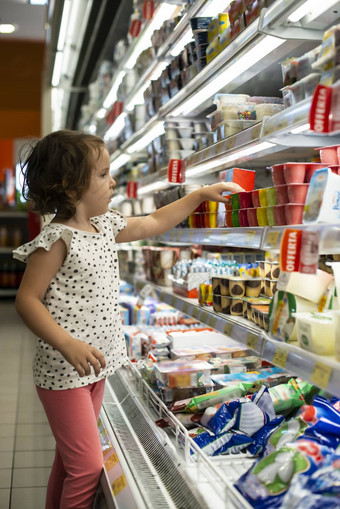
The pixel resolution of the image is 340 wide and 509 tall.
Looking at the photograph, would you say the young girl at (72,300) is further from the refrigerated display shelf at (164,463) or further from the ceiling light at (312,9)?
the ceiling light at (312,9)

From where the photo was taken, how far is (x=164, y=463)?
5.97ft

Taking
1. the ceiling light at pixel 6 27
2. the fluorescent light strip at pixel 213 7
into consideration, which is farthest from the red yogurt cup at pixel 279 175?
the ceiling light at pixel 6 27

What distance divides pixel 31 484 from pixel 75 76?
6.49m

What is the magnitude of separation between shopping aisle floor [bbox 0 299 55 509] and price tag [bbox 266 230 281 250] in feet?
5.34

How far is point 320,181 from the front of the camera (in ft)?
4.58

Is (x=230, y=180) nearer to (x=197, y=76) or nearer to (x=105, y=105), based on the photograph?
(x=197, y=76)

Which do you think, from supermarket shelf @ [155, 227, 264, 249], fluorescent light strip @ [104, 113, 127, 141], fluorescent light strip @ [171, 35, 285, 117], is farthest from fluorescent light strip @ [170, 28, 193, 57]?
fluorescent light strip @ [104, 113, 127, 141]

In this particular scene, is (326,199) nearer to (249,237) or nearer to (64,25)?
(249,237)

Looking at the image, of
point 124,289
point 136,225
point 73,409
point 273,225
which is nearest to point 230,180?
point 136,225

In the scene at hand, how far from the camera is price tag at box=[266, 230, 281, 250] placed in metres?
1.59

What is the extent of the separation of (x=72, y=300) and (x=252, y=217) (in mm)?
611

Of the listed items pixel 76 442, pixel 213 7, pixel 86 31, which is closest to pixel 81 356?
pixel 76 442

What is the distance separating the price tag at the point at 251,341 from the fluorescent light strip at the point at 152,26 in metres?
2.05

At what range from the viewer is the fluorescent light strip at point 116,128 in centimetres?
475
